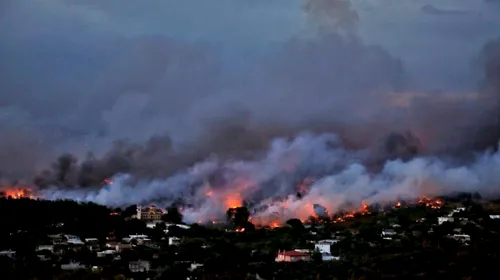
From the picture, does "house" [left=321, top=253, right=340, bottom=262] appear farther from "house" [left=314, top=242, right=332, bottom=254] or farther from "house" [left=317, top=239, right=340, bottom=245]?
"house" [left=317, top=239, right=340, bottom=245]

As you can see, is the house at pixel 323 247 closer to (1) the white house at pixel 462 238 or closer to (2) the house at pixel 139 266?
(1) the white house at pixel 462 238

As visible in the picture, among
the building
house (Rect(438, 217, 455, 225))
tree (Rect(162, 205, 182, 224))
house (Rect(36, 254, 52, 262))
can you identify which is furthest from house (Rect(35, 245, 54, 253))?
house (Rect(438, 217, 455, 225))

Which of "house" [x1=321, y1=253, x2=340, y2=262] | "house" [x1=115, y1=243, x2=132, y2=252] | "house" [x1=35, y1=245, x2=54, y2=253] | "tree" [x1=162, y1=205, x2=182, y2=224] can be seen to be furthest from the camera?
"tree" [x1=162, y1=205, x2=182, y2=224]

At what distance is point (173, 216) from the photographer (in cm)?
4125

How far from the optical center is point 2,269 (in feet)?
74.6

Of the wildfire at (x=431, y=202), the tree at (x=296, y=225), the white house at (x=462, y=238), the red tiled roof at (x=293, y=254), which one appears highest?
the wildfire at (x=431, y=202)

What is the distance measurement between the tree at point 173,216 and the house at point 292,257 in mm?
14795

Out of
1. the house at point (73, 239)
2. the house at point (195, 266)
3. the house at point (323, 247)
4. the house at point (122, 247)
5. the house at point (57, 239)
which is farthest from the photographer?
the house at point (73, 239)

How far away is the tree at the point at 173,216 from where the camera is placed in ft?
134

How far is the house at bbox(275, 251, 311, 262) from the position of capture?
25844 millimetres

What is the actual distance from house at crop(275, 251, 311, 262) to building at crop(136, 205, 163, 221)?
16098mm

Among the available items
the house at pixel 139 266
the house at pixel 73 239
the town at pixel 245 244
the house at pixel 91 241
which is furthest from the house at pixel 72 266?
the house at pixel 91 241

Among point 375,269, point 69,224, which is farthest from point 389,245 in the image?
point 69,224

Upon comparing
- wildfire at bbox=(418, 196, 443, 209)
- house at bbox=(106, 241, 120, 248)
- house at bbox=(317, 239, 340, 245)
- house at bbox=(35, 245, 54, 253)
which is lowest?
house at bbox=(317, 239, 340, 245)
